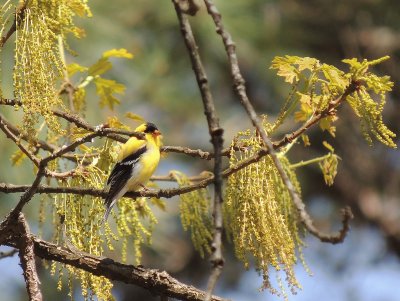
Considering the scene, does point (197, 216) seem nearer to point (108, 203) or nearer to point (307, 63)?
point (108, 203)

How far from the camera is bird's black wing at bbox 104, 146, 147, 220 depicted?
245 centimetres

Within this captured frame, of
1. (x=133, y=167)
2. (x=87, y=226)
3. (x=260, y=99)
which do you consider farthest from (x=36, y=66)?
(x=260, y=99)

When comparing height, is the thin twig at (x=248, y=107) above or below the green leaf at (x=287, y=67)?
below

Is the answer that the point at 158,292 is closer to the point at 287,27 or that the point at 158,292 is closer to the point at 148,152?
the point at 148,152

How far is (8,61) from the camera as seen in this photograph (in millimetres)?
6410

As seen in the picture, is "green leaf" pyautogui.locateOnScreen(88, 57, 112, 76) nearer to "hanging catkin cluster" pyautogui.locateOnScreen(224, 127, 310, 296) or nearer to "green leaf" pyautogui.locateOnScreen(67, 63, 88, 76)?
"green leaf" pyautogui.locateOnScreen(67, 63, 88, 76)

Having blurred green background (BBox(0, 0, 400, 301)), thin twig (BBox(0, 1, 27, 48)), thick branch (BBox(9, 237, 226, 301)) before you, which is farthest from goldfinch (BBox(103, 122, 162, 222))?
blurred green background (BBox(0, 0, 400, 301))

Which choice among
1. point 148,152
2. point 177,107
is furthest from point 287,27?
point 148,152

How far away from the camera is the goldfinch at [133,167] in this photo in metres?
2.53

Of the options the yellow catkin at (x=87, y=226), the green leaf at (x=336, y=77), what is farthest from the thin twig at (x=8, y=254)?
the green leaf at (x=336, y=77)

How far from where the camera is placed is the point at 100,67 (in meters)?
2.83

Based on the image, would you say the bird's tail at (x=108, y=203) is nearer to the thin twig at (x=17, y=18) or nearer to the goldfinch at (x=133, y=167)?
the goldfinch at (x=133, y=167)

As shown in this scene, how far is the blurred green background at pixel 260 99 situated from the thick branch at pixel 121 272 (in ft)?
18.3

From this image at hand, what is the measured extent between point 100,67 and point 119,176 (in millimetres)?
393
